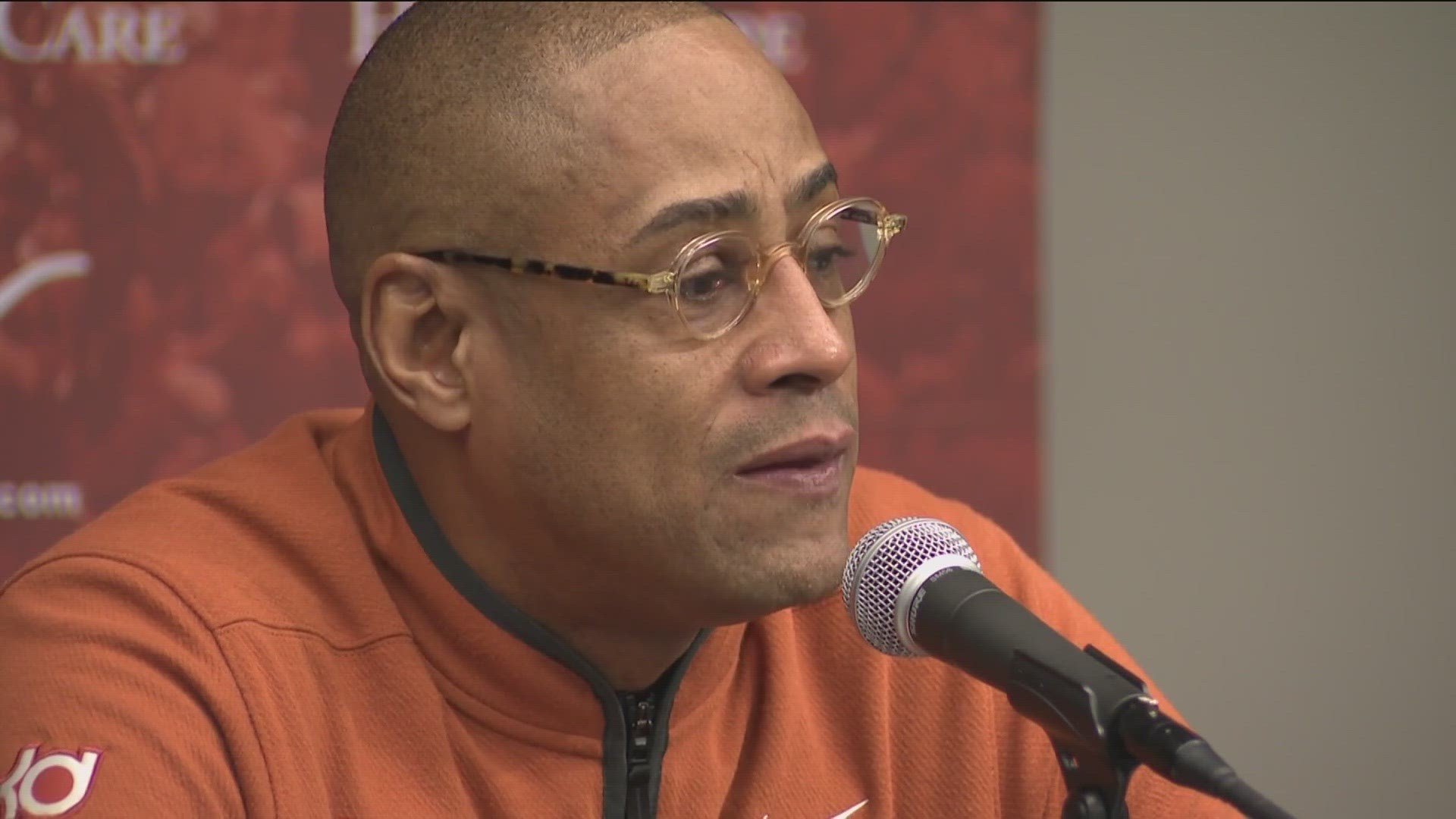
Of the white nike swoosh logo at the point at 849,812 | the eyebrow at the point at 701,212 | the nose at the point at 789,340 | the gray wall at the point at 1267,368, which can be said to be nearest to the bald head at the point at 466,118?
the eyebrow at the point at 701,212

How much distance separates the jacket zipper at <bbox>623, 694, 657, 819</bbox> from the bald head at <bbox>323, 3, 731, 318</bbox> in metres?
0.48

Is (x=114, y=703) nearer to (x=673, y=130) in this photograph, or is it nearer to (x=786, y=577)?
(x=786, y=577)

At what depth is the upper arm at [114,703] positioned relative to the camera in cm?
139

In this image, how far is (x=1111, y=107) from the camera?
255 cm

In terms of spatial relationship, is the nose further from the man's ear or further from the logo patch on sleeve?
the logo patch on sleeve

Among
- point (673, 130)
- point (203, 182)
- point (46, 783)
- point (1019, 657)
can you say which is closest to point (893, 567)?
point (1019, 657)

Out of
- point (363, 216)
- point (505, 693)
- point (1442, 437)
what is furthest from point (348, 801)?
point (1442, 437)

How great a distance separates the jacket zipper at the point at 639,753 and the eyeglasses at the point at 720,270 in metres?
0.39

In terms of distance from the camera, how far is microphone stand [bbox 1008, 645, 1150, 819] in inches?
42.2

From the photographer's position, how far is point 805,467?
157 cm

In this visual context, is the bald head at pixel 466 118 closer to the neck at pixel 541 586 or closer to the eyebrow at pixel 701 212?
the eyebrow at pixel 701 212

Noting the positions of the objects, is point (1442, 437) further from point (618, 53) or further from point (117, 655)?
point (117, 655)

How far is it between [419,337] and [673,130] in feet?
1.11

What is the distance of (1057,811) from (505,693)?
0.62m
